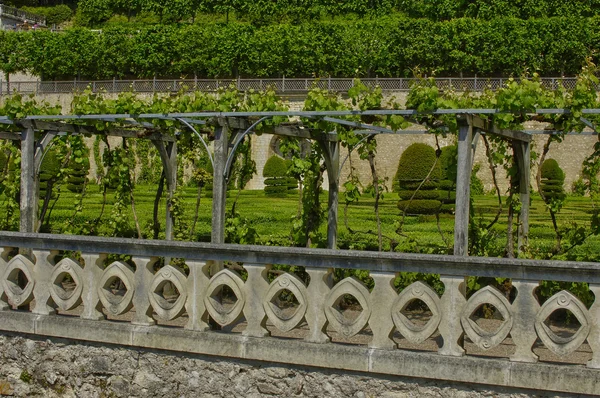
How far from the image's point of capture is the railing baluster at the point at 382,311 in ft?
18.1

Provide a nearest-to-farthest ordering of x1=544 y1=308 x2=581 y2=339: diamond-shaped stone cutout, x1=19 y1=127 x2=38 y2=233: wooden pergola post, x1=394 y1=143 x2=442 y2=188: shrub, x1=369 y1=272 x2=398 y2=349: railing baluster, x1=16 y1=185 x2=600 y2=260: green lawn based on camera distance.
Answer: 1. x1=369 y1=272 x2=398 y2=349: railing baluster
2. x1=544 y1=308 x2=581 y2=339: diamond-shaped stone cutout
3. x1=19 y1=127 x2=38 y2=233: wooden pergola post
4. x1=16 y1=185 x2=600 y2=260: green lawn
5. x1=394 y1=143 x2=442 y2=188: shrub

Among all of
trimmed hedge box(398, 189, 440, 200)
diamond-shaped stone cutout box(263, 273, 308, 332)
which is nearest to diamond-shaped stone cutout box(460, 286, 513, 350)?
diamond-shaped stone cutout box(263, 273, 308, 332)

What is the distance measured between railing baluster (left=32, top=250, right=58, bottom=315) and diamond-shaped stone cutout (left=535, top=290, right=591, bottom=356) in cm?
340

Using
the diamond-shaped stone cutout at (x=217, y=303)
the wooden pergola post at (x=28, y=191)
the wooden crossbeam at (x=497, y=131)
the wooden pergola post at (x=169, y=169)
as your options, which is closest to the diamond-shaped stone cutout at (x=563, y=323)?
the wooden crossbeam at (x=497, y=131)

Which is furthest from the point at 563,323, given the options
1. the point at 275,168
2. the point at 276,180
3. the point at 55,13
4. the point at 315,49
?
the point at 55,13

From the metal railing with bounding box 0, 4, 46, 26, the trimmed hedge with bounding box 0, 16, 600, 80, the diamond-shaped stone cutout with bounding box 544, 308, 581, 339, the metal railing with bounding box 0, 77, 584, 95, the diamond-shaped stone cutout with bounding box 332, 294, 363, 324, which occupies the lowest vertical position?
the diamond-shaped stone cutout with bounding box 332, 294, 363, 324

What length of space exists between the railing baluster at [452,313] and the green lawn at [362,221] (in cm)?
342

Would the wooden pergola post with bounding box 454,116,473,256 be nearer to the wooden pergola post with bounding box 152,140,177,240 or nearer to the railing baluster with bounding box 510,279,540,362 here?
the railing baluster with bounding box 510,279,540,362

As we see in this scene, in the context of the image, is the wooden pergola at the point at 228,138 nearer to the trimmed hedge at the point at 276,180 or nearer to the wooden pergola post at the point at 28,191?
the wooden pergola post at the point at 28,191

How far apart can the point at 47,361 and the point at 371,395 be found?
7.76 ft

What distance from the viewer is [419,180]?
62.2 ft

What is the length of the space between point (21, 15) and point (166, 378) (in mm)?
52103

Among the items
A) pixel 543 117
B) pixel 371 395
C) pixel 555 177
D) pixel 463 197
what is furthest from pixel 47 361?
pixel 555 177

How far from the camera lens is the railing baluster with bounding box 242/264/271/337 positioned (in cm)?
589
